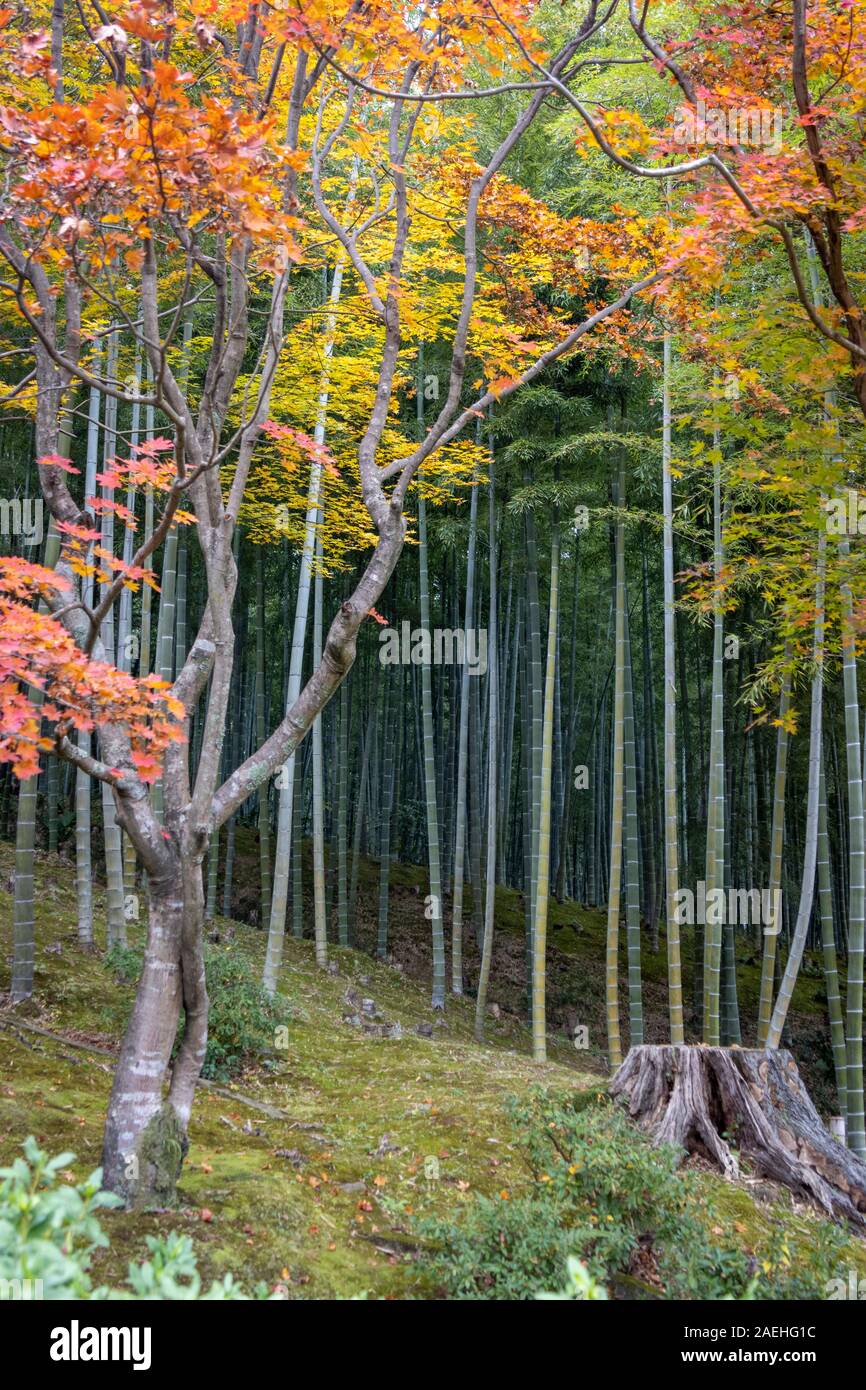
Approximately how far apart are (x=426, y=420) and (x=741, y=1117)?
23.0 feet

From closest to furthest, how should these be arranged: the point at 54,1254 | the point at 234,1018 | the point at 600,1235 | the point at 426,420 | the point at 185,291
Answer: the point at 54,1254 < the point at 600,1235 < the point at 185,291 < the point at 234,1018 < the point at 426,420


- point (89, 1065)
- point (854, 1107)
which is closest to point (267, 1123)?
point (89, 1065)

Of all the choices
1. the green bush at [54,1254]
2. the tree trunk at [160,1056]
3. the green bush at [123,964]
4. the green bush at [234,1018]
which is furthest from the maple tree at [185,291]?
the green bush at [123,964]

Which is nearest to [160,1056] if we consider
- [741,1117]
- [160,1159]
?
[160,1159]

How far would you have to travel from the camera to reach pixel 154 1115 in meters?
3.46

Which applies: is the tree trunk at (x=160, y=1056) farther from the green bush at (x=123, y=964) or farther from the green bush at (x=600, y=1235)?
the green bush at (x=123, y=964)

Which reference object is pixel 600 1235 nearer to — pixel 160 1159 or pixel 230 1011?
pixel 160 1159

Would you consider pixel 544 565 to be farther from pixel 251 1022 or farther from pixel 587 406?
pixel 251 1022

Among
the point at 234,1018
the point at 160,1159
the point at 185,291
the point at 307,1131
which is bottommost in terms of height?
the point at 307,1131

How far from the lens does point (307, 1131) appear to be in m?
5.05

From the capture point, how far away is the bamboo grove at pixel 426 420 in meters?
3.28

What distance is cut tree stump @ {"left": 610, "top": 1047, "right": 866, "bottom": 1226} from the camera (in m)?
5.00

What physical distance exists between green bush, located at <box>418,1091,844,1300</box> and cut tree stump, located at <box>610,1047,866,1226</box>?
42.8 inches

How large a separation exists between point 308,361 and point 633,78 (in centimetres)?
283
